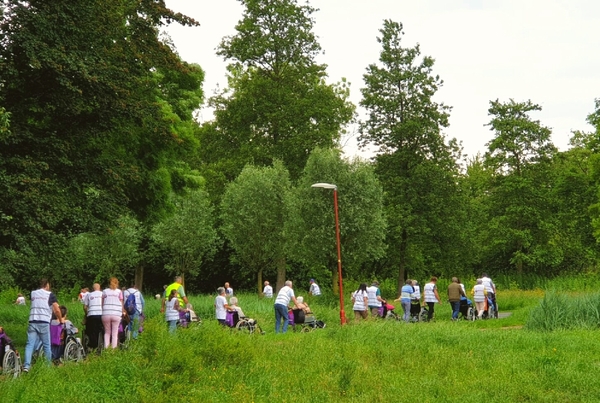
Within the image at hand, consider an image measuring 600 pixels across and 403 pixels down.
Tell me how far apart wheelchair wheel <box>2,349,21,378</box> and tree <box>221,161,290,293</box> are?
2665cm

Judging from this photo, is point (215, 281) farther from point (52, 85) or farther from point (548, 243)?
point (52, 85)

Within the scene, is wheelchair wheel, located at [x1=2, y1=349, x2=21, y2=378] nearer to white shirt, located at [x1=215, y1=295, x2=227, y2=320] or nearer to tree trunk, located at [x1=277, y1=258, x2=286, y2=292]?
white shirt, located at [x1=215, y1=295, x2=227, y2=320]

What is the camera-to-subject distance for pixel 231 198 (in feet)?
137

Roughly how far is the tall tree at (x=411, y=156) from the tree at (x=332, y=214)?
7.03m

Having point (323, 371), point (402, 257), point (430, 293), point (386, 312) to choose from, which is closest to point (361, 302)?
point (386, 312)

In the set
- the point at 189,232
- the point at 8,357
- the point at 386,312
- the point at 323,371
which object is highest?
the point at 189,232

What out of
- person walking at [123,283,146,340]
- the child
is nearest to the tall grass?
person walking at [123,283,146,340]

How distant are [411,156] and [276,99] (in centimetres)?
899

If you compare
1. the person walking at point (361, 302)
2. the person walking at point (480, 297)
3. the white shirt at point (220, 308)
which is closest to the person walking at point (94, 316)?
the white shirt at point (220, 308)

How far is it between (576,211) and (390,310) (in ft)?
89.5

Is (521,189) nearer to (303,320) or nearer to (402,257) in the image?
(402,257)

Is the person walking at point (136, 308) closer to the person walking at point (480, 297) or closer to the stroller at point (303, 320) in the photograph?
the stroller at point (303, 320)

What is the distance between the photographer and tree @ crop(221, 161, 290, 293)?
132 ft

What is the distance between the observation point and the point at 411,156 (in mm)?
44625
